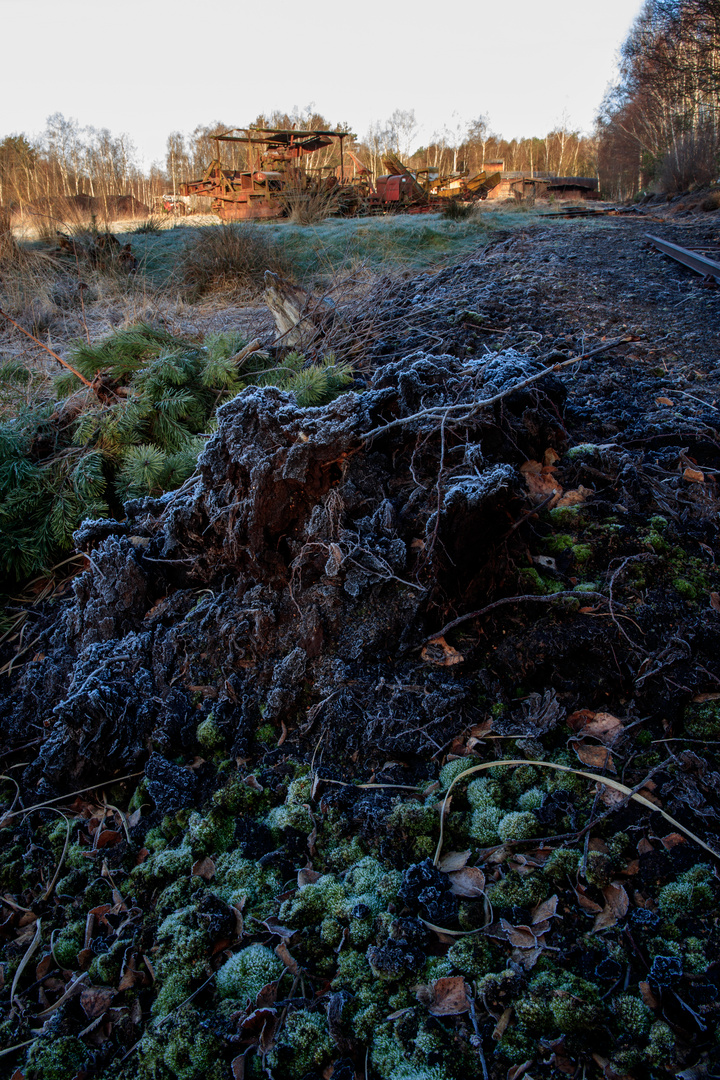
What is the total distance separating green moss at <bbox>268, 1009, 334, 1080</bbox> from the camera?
3.35 feet

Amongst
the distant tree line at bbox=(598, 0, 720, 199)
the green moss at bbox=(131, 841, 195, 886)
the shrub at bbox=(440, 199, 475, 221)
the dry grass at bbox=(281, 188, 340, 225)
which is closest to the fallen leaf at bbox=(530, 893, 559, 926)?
the green moss at bbox=(131, 841, 195, 886)

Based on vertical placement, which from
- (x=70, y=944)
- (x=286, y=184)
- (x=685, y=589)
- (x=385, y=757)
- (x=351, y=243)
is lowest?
(x=70, y=944)

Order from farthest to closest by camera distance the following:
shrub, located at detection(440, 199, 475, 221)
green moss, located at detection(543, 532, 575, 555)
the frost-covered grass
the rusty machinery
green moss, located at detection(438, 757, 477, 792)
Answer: the rusty machinery → shrub, located at detection(440, 199, 475, 221) → the frost-covered grass → green moss, located at detection(543, 532, 575, 555) → green moss, located at detection(438, 757, 477, 792)

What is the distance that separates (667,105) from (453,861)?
3692cm

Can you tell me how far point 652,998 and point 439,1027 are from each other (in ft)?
1.28

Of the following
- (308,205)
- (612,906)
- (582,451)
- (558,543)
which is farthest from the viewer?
(308,205)

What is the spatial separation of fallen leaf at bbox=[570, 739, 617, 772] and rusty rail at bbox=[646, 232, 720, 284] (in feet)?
20.1

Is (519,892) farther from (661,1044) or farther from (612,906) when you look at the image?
(661,1044)

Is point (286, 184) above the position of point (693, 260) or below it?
above

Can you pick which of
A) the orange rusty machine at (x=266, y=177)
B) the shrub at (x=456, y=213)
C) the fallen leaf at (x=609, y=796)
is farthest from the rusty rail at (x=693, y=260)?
the orange rusty machine at (x=266, y=177)

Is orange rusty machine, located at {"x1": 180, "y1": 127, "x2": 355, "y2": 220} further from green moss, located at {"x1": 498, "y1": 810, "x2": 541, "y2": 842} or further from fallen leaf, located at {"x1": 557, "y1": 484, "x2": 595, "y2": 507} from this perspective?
green moss, located at {"x1": 498, "y1": 810, "x2": 541, "y2": 842}

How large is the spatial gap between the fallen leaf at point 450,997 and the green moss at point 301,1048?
214mm

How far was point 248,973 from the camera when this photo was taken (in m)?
1.18

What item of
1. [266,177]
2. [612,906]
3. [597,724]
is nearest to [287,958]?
[612,906]
